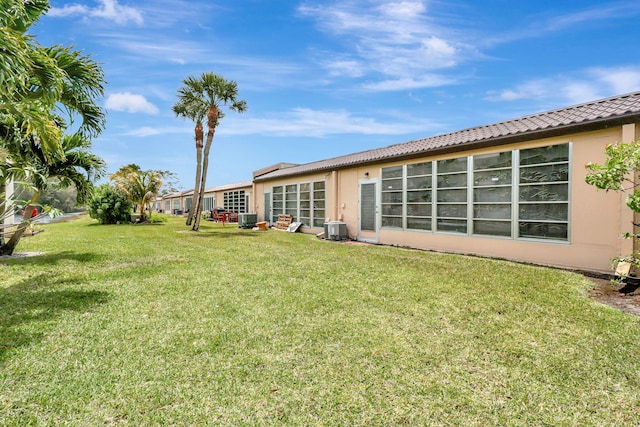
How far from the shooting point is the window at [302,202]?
15305 millimetres

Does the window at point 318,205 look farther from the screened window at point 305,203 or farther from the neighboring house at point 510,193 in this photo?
the neighboring house at point 510,193

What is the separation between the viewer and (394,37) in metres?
10.9

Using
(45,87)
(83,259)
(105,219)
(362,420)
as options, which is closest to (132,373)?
(362,420)

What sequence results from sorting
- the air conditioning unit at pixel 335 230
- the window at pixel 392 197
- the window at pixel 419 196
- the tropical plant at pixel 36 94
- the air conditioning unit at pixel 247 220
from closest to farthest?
the tropical plant at pixel 36 94 < the window at pixel 419 196 < the window at pixel 392 197 < the air conditioning unit at pixel 335 230 < the air conditioning unit at pixel 247 220

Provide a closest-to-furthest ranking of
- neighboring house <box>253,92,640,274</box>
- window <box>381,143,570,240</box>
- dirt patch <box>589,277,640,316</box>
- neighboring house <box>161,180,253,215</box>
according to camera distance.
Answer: dirt patch <box>589,277,640,316</box>, neighboring house <box>253,92,640,274</box>, window <box>381,143,570,240</box>, neighboring house <box>161,180,253,215</box>

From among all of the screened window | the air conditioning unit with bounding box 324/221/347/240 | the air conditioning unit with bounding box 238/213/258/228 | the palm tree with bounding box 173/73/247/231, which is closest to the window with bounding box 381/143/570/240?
the air conditioning unit with bounding box 324/221/347/240

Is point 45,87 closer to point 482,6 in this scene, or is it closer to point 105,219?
point 482,6

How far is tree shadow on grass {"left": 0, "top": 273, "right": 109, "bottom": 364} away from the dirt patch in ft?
24.8

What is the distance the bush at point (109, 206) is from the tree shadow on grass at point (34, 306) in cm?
1891

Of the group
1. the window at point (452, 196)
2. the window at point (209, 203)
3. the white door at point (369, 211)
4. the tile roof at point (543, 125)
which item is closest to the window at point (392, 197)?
the white door at point (369, 211)

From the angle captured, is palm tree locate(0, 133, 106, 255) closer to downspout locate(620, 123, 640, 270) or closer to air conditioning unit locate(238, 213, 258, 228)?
air conditioning unit locate(238, 213, 258, 228)

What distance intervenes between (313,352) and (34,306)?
4207 mm

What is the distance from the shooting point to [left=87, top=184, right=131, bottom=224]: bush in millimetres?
22109

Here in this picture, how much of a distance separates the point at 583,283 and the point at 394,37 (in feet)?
30.9
